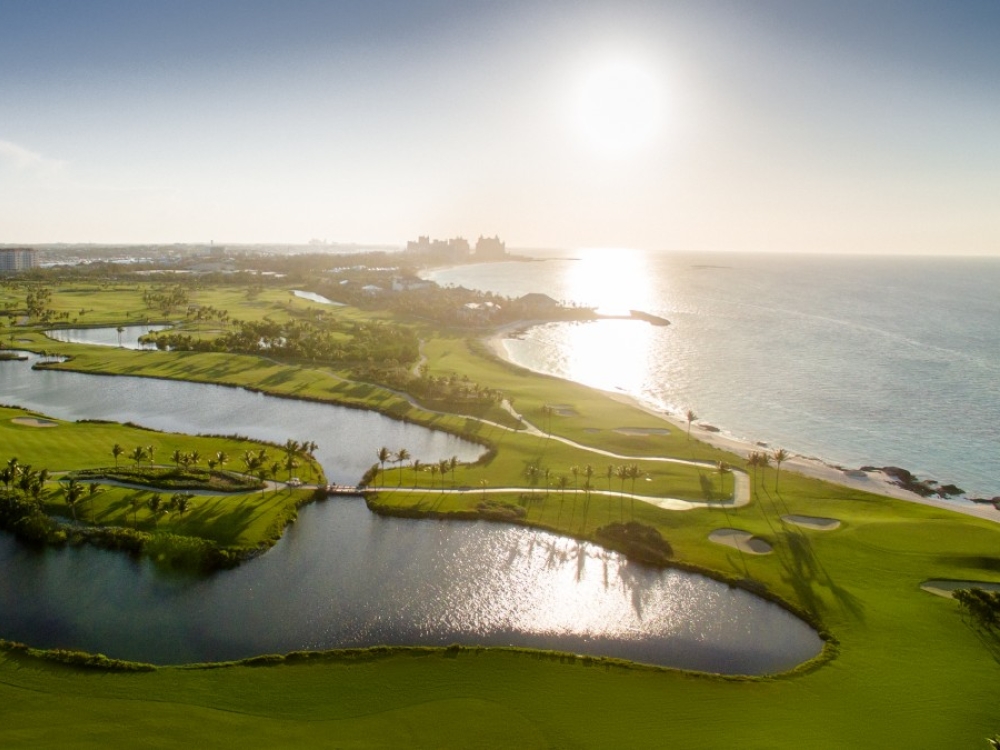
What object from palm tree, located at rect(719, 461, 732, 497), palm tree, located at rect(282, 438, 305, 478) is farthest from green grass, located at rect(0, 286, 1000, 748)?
palm tree, located at rect(282, 438, 305, 478)

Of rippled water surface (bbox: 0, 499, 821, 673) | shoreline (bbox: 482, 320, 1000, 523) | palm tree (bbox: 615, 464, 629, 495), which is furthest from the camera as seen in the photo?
shoreline (bbox: 482, 320, 1000, 523)

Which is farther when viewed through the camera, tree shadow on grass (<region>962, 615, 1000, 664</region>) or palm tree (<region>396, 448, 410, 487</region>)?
palm tree (<region>396, 448, 410, 487</region>)

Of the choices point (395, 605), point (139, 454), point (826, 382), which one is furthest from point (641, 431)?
point (139, 454)

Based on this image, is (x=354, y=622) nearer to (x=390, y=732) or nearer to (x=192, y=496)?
(x=390, y=732)

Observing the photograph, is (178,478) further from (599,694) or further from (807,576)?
(807,576)

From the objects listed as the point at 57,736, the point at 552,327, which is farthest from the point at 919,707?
the point at 552,327

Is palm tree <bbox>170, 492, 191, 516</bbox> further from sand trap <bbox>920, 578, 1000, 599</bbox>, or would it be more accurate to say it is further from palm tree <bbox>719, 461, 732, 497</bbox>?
sand trap <bbox>920, 578, 1000, 599</bbox>
